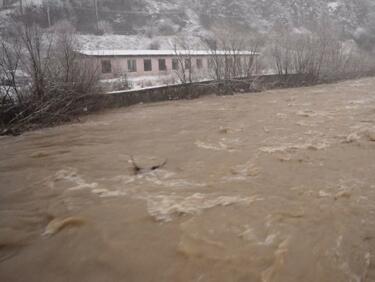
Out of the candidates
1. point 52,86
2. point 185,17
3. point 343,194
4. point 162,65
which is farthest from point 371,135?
point 185,17

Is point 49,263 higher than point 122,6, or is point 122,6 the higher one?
point 122,6

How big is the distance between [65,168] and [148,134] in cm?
384

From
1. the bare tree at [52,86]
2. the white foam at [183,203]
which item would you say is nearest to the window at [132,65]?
the bare tree at [52,86]

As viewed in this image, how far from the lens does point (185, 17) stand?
55.5 m

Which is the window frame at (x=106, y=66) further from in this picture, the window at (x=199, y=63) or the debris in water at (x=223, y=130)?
the debris in water at (x=223, y=130)

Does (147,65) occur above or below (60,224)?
below

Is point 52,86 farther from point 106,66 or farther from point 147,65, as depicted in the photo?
point 147,65

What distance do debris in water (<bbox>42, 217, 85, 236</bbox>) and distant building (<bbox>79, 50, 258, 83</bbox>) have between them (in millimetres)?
19836

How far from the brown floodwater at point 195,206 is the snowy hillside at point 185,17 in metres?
34.9

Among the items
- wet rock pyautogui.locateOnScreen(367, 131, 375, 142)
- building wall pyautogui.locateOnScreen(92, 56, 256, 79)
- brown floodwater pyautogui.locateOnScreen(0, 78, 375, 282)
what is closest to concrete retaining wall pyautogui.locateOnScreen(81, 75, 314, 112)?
building wall pyautogui.locateOnScreen(92, 56, 256, 79)

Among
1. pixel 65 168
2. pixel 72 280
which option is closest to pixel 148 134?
pixel 65 168

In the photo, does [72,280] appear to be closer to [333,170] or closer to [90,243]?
[90,243]

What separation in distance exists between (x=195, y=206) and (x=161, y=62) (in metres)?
28.3

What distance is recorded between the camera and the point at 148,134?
1208cm
